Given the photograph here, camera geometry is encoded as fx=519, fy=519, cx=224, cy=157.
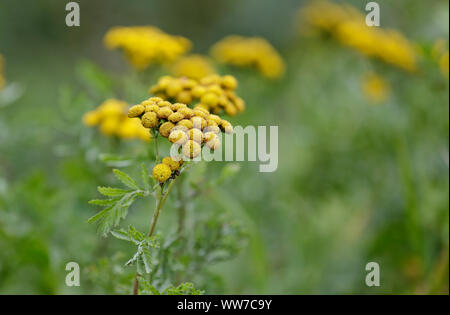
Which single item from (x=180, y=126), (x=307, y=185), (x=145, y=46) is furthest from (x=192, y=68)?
(x=180, y=126)

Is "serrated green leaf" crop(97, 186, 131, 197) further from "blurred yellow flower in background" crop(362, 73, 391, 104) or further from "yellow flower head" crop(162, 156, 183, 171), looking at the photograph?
"blurred yellow flower in background" crop(362, 73, 391, 104)

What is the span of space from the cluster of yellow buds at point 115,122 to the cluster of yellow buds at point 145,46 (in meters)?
0.36

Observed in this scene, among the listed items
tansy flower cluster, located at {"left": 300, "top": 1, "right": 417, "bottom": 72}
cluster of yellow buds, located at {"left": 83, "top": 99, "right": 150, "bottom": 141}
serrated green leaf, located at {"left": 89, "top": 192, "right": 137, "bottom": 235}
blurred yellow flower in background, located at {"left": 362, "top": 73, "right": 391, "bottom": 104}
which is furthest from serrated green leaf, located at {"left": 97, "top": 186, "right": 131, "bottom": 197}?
blurred yellow flower in background, located at {"left": 362, "top": 73, "right": 391, "bottom": 104}

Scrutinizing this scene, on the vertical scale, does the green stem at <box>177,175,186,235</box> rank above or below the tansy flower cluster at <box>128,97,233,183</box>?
below

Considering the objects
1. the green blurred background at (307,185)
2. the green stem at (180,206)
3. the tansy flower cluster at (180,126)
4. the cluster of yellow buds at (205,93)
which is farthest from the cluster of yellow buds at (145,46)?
the tansy flower cluster at (180,126)

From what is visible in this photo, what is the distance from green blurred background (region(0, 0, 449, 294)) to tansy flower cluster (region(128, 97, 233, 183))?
0.30m

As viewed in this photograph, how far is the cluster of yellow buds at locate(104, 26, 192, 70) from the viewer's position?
2129mm

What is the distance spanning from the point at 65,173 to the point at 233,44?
1.32 m

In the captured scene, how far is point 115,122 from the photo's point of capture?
183cm

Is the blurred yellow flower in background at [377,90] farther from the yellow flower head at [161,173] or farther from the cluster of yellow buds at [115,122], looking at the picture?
the yellow flower head at [161,173]

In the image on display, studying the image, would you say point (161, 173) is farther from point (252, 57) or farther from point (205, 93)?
point (252, 57)

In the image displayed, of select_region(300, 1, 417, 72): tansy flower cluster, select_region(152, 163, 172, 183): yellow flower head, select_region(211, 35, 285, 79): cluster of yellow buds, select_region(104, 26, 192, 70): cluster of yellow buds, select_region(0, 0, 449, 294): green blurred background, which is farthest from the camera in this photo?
select_region(211, 35, 285, 79): cluster of yellow buds
